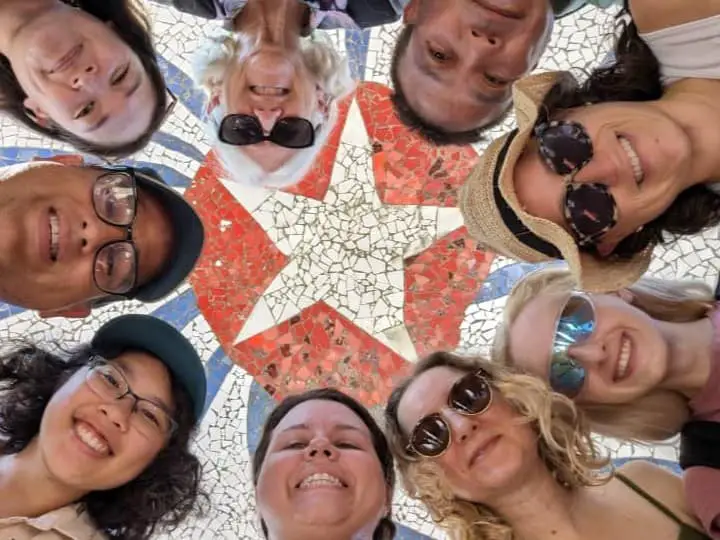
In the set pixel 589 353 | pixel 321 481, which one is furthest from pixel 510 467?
pixel 321 481

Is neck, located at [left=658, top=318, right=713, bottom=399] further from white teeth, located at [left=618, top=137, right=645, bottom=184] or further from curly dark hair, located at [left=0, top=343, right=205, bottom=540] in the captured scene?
curly dark hair, located at [left=0, top=343, right=205, bottom=540]

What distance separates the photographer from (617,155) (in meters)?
1.98

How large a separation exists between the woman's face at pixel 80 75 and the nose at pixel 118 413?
2.85ft

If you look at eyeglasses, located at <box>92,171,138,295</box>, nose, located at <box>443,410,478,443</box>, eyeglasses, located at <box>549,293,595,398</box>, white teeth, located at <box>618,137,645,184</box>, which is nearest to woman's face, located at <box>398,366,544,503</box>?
nose, located at <box>443,410,478,443</box>

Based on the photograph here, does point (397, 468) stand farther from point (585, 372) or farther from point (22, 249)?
point (22, 249)

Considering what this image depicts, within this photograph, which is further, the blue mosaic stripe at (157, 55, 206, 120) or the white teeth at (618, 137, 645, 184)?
the blue mosaic stripe at (157, 55, 206, 120)

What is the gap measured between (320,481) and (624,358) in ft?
3.39

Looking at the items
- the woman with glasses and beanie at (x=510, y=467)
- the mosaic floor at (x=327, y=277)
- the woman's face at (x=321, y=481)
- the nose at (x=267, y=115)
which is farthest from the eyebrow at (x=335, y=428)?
the nose at (x=267, y=115)

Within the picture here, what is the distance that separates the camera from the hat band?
87.7 inches

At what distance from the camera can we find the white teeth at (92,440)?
8.05 feet

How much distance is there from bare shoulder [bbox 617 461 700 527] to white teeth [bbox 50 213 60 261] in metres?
2.03

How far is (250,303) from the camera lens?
3676 mm

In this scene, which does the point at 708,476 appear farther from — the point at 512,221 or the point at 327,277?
the point at 327,277

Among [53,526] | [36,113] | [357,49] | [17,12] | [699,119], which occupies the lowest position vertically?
[53,526]
